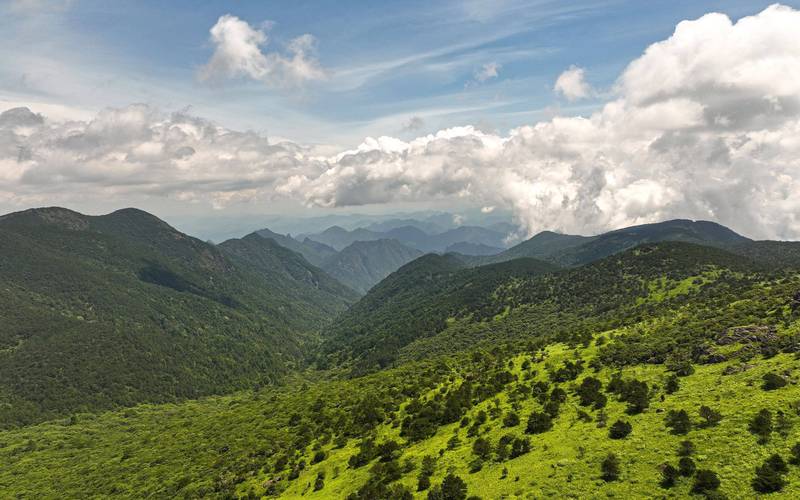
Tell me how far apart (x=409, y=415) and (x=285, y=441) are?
44056 mm

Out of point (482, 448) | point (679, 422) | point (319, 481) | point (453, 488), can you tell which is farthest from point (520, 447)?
point (319, 481)

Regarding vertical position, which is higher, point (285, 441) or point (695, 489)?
point (695, 489)

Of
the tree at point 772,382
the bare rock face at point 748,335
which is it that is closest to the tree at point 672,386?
the tree at point 772,382

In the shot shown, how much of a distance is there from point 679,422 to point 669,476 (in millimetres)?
10430

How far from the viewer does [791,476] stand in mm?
35594

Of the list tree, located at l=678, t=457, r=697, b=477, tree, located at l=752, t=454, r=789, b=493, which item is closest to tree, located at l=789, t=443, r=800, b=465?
tree, located at l=752, t=454, r=789, b=493

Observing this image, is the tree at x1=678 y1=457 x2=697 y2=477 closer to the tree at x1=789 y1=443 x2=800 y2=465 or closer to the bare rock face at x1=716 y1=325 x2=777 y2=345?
the tree at x1=789 y1=443 x2=800 y2=465

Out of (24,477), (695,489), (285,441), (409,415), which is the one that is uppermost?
(695,489)

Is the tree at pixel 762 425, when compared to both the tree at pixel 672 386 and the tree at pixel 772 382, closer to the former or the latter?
the tree at pixel 772 382

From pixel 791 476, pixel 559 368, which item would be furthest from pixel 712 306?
pixel 791 476

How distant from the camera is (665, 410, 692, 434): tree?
48000 millimetres

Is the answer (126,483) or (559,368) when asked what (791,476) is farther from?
(126,483)

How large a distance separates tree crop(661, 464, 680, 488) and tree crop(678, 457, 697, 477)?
0.53 m

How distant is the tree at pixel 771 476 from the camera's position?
3528cm
